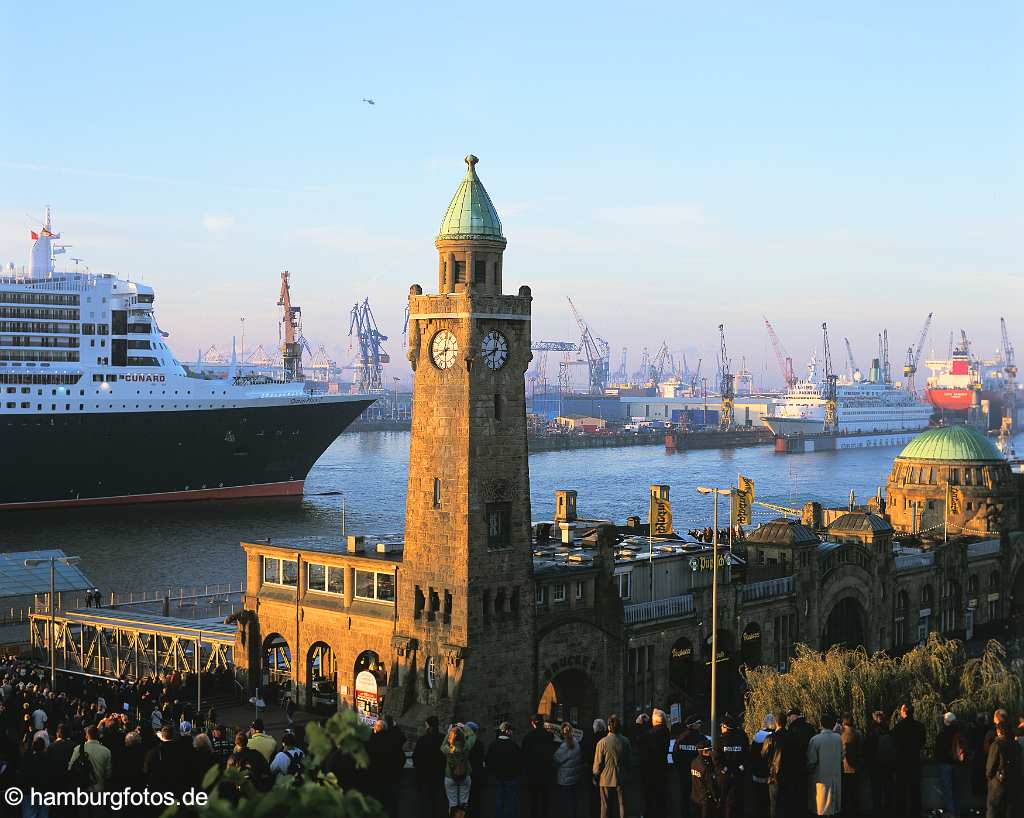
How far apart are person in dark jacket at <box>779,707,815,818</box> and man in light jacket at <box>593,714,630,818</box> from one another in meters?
2.47

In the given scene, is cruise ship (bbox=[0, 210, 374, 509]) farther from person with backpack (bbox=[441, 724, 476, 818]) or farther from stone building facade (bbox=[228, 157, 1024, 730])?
person with backpack (bbox=[441, 724, 476, 818])

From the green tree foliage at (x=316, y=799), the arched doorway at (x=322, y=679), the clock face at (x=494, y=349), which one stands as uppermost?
the clock face at (x=494, y=349)

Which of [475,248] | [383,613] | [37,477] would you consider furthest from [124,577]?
[475,248]

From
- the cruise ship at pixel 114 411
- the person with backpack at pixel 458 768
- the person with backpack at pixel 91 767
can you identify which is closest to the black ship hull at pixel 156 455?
the cruise ship at pixel 114 411

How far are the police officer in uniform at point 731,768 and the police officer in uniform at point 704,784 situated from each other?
0.11 metres

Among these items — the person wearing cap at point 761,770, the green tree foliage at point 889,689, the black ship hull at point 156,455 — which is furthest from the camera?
the black ship hull at point 156,455

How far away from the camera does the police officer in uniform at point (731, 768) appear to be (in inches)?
802

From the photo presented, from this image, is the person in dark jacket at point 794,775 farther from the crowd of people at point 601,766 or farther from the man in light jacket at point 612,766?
the man in light jacket at point 612,766

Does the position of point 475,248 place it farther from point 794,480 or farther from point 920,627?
point 794,480

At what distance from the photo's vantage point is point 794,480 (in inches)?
6954

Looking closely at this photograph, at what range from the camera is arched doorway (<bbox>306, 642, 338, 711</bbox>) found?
4003cm

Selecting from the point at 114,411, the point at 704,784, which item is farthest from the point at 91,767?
the point at 114,411

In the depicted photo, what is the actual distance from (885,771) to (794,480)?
159m

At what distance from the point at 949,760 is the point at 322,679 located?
2331cm
